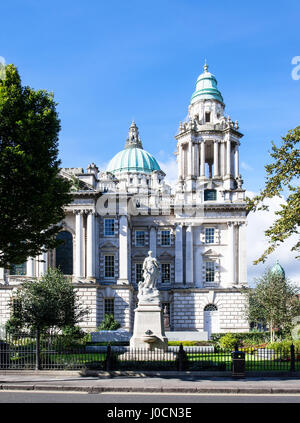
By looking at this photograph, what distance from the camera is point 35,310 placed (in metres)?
37.5

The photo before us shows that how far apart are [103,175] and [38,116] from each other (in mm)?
56223

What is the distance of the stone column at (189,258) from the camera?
185 ft

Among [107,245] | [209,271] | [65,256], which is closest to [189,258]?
[209,271]

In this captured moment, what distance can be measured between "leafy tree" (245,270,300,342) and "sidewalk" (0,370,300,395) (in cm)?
2366

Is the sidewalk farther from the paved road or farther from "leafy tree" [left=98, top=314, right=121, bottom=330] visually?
"leafy tree" [left=98, top=314, right=121, bottom=330]

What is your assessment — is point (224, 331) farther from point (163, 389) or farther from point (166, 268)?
point (163, 389)

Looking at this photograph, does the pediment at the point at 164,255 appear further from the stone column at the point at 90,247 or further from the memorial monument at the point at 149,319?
the memorial monument at the point at 149,319

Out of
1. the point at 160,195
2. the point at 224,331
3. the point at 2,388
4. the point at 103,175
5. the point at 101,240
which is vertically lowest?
the point at 224,331

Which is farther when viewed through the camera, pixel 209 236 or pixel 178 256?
pixel 209 236

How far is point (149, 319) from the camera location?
29.8m

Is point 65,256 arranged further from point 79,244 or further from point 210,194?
point 210,194

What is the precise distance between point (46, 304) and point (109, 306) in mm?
16265

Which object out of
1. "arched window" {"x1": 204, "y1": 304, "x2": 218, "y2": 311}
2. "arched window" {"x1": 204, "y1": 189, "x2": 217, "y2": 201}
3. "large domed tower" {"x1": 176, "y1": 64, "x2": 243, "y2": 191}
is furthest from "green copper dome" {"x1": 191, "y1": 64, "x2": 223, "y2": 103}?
"arched window" {"x1": 204, "y1": 304, "x2": 218, "y2": 311}
